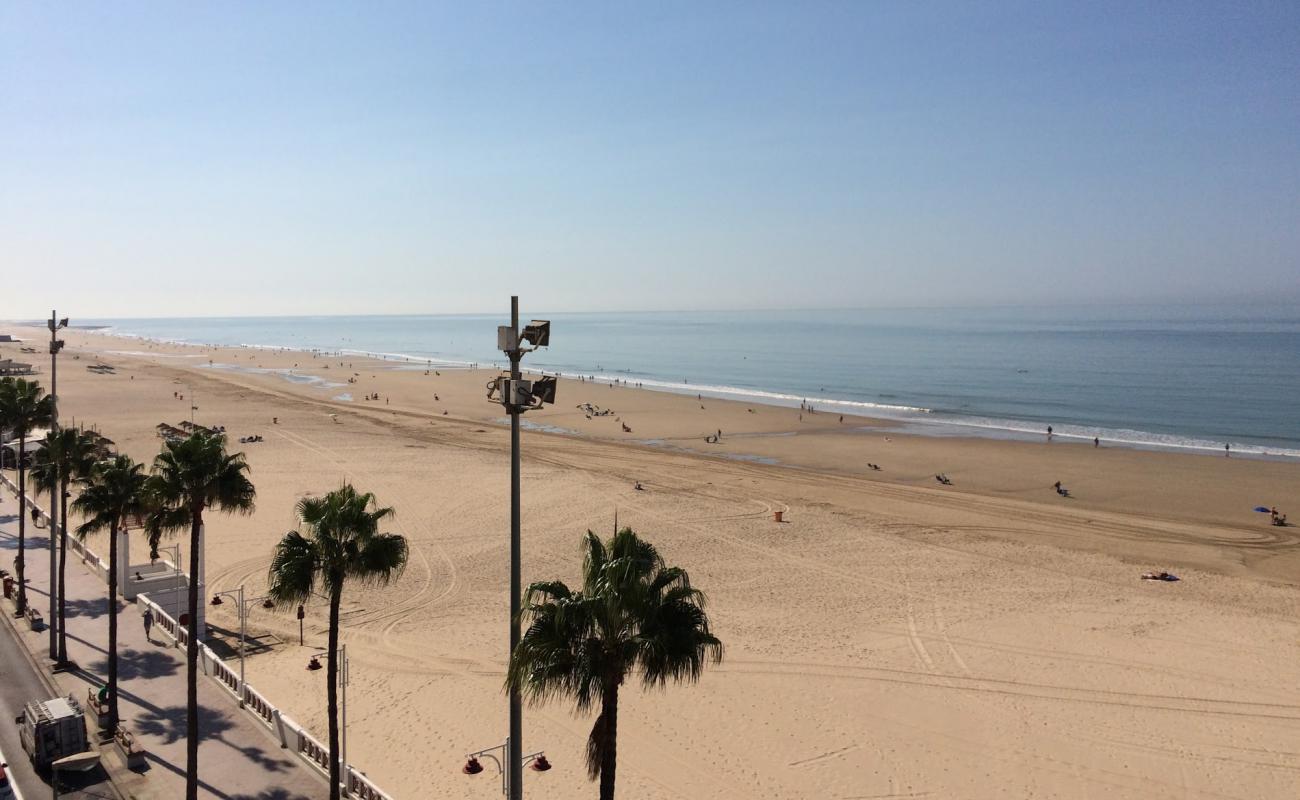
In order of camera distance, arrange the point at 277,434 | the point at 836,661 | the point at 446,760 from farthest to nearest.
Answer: the point at 277,434 → the point at 836,661 → the point at 446,760

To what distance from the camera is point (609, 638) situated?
769cm

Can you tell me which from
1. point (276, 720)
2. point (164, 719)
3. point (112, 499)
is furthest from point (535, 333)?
point (164, 719)

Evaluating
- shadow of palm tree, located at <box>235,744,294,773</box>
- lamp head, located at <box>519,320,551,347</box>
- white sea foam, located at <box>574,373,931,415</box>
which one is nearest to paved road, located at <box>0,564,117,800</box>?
shadow of palm tree, located at <box>235,744,294,773</box>

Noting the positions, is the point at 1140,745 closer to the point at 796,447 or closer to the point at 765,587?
the point at 765,587

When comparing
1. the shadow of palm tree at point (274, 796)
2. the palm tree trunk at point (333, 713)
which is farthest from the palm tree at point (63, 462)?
the palm tree trunk at point (333, 713)

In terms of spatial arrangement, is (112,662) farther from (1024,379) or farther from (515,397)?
(1024,379)

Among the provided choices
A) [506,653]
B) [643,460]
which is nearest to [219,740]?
[506,653]

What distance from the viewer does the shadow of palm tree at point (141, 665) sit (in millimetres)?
17484

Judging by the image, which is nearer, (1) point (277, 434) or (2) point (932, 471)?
(2) point (932, 471)

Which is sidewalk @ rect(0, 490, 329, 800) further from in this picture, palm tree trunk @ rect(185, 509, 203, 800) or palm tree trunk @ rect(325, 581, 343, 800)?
palm tree trunk @ rect(325, 581, 343, 800)

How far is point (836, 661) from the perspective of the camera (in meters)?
20.2

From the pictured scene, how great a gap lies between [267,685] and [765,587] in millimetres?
14614

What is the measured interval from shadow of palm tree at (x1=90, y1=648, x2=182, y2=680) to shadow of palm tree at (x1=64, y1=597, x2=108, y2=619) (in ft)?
10.3

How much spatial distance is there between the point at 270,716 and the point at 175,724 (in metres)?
1.78
